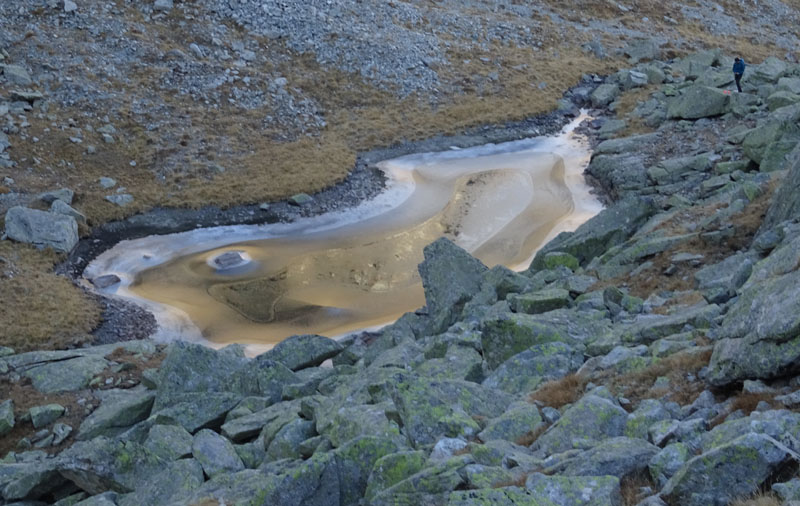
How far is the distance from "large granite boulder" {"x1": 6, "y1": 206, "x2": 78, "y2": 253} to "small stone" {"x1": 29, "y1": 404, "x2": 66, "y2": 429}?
13.8m

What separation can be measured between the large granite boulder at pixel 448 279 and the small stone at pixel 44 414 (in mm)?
11888

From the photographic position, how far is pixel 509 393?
15.5 meters

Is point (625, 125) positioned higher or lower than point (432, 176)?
higher

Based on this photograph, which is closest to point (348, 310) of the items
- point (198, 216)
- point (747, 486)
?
point (198, 216)

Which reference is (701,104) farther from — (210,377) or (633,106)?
(210,377)

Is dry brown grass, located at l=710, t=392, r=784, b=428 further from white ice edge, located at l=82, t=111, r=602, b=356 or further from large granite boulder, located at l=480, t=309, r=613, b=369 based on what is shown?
white ice edge, located at l=82, t=111, r=602, b=356

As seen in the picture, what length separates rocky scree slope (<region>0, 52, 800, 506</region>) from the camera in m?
9.88

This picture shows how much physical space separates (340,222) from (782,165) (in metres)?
20.7

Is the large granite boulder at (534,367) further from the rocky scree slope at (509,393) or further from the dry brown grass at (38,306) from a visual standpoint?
the dry brown grass at (38,306)

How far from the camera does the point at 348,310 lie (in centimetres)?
3092

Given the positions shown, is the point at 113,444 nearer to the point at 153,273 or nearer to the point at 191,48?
the point at 153,273

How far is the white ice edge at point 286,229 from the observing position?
31.0 meters

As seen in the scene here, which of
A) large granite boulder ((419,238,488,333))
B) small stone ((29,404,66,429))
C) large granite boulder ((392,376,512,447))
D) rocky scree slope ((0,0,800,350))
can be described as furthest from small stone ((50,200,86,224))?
large granite boulder ((392,376,512,447))

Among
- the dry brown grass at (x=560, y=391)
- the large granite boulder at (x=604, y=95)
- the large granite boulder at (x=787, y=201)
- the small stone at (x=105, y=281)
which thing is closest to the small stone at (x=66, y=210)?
the small stone at (x=105, y=281)
